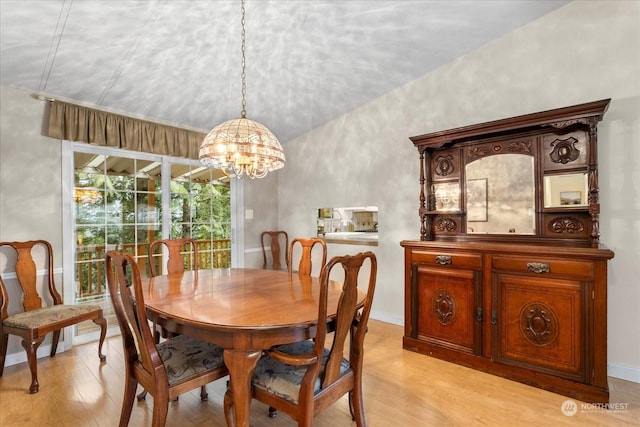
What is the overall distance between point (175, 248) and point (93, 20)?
6.09 feet

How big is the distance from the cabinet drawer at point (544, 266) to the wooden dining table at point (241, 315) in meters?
1.24

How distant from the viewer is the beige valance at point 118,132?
119 inches

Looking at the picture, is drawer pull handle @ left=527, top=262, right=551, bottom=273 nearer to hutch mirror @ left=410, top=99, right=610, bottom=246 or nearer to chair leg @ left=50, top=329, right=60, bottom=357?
hutch mirror @ left=410, top=99, right=610, bottom=246

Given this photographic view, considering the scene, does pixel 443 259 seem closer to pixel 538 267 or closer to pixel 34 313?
pixel 538 267

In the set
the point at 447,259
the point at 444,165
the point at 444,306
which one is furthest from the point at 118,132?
the point at 444,306

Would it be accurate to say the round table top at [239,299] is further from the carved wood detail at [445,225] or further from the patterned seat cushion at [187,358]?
the carved wood detail at [445,225]

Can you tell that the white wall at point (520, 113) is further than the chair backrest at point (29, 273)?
No

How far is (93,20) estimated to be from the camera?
2166 mm

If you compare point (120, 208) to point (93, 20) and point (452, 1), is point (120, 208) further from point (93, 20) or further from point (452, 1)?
point (452, 1)

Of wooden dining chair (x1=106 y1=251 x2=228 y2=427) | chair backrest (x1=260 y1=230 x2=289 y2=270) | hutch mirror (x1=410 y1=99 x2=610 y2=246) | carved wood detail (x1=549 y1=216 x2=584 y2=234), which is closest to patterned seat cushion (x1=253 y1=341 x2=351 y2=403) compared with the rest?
wooden dining chair (x1=106 y1=251 x2=228 y2=427)

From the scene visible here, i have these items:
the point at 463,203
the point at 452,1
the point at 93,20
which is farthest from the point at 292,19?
the point at 463,203

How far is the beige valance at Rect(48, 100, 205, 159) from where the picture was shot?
3020 mm

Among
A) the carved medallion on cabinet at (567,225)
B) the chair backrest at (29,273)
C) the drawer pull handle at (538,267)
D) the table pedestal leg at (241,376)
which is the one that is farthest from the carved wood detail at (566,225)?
the chair backrest at (29,273)

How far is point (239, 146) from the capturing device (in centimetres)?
228
